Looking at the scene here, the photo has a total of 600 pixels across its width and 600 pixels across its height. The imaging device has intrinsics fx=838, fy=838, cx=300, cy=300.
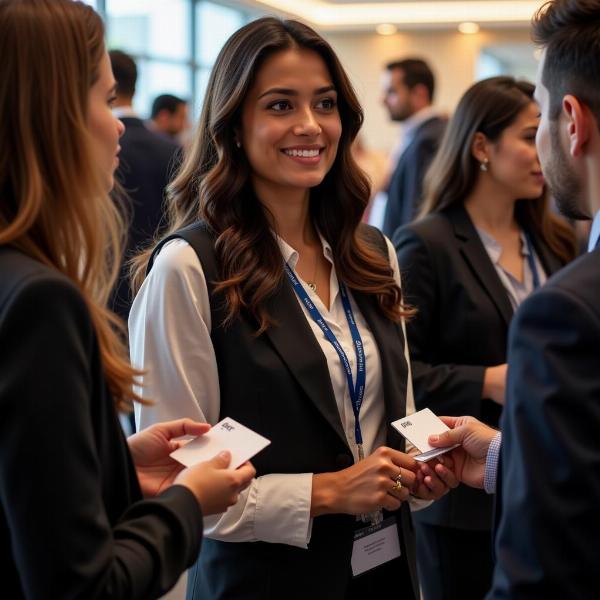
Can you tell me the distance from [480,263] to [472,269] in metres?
0.04

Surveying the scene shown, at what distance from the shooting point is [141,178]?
14.1ft

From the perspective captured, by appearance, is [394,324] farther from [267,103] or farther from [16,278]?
[16,278]

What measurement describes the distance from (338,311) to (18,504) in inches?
44.6

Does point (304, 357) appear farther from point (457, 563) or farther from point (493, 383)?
point (457, 563)

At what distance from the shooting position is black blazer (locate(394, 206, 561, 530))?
8.18 ft

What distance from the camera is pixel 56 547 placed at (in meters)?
1.06

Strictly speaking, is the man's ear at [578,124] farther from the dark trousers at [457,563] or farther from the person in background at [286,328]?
the dark trousers at [457,563]

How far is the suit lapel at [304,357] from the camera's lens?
1834 mm

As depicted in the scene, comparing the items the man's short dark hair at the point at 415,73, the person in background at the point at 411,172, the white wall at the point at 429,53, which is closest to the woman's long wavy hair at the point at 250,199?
the person in background at the point at 411,172

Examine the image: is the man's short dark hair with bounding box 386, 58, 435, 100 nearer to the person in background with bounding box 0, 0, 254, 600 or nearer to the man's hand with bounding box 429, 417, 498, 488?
the man's hand with bounding box 429, 417, 498, 488

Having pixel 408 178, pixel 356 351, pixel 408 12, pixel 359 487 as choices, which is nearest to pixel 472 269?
pixel 356 351

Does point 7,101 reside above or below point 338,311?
above

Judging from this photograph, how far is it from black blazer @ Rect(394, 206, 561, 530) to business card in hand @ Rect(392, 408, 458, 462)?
2.01ft

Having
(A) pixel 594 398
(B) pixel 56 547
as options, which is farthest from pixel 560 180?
(B) pixel 56 547
